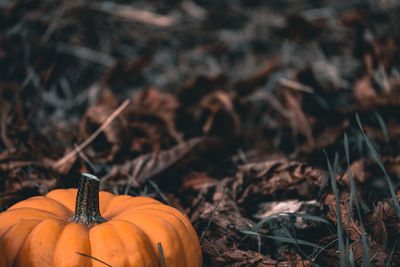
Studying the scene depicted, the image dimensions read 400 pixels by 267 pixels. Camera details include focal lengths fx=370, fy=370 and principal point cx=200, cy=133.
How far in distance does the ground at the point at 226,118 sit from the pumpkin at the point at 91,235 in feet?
0.78

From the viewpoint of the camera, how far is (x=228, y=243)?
1.65 meters

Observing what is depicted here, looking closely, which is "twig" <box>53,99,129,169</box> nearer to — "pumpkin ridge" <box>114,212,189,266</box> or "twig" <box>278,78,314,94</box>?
"pumpkin ridge" <box>114,212,189,266</box>

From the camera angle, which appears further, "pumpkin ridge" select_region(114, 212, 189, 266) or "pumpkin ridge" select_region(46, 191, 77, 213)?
"pumpkin ridge" select_region(46, 191, 77, 213)

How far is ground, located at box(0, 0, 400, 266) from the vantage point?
168cm

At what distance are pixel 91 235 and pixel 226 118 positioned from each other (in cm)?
192

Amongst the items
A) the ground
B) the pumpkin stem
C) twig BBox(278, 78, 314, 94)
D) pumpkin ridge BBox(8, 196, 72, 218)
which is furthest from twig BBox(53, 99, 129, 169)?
twig BBox(278, 78, 314, 94)

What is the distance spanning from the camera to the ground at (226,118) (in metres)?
1.68

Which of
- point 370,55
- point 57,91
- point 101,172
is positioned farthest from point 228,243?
point 57,91

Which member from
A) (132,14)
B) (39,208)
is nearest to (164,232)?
(39,208)

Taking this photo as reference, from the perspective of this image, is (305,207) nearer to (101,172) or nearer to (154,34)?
(101,172)

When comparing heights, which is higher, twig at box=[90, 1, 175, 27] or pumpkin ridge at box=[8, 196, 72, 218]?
twig at box=[90, 1, 175, 27]

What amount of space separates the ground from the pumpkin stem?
466 mm

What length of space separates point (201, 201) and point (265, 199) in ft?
1.14

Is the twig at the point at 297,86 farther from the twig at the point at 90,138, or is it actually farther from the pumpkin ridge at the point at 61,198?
the pumpkin ridge at the point at 61,198
